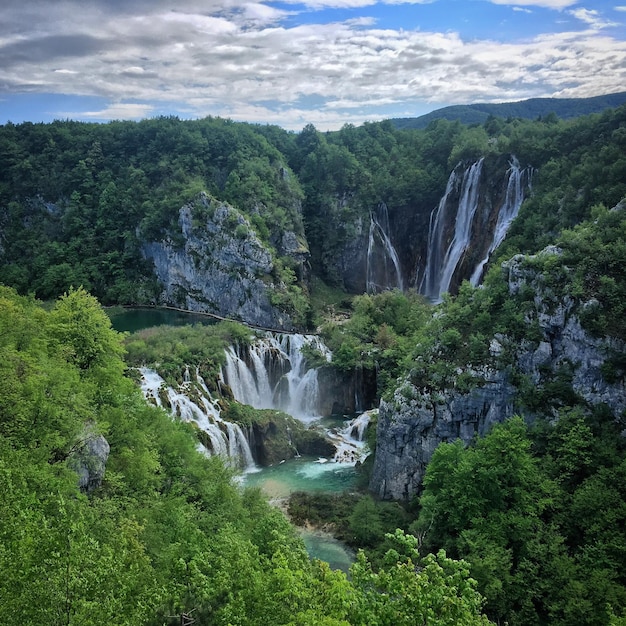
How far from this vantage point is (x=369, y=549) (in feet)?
67.9

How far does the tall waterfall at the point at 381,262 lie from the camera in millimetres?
57156

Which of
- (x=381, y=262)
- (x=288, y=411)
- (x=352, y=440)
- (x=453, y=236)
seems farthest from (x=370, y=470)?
(x=381, y=262)

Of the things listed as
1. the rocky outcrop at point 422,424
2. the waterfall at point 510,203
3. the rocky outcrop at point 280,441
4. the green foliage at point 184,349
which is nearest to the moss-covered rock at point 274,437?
the rocky outcrop at point 280,441

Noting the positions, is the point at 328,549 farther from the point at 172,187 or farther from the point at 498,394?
the point at 172,187

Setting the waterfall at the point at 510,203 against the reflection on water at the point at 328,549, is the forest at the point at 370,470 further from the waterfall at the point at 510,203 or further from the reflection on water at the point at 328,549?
the waterfall at the point at 510,203

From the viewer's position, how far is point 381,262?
57.6 meters

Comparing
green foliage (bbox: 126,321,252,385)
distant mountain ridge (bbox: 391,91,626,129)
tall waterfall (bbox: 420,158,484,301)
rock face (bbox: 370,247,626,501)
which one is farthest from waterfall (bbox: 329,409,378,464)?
distant mountain ridge (bbox: 391,91,626,129)

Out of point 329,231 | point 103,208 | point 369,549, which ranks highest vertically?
point 103,208

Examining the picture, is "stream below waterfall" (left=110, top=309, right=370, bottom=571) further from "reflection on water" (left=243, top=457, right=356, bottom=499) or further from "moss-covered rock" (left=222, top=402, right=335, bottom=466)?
"moss-covered rock" (left=222, top=402, right=335, bottom=466)

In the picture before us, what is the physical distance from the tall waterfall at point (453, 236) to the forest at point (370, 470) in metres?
2.35

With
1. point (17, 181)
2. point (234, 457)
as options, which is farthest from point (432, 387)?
point (17, 181)

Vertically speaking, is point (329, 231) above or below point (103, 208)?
below

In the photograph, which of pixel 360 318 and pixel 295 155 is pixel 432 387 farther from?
pixel 295 155

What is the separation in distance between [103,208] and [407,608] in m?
60.7
